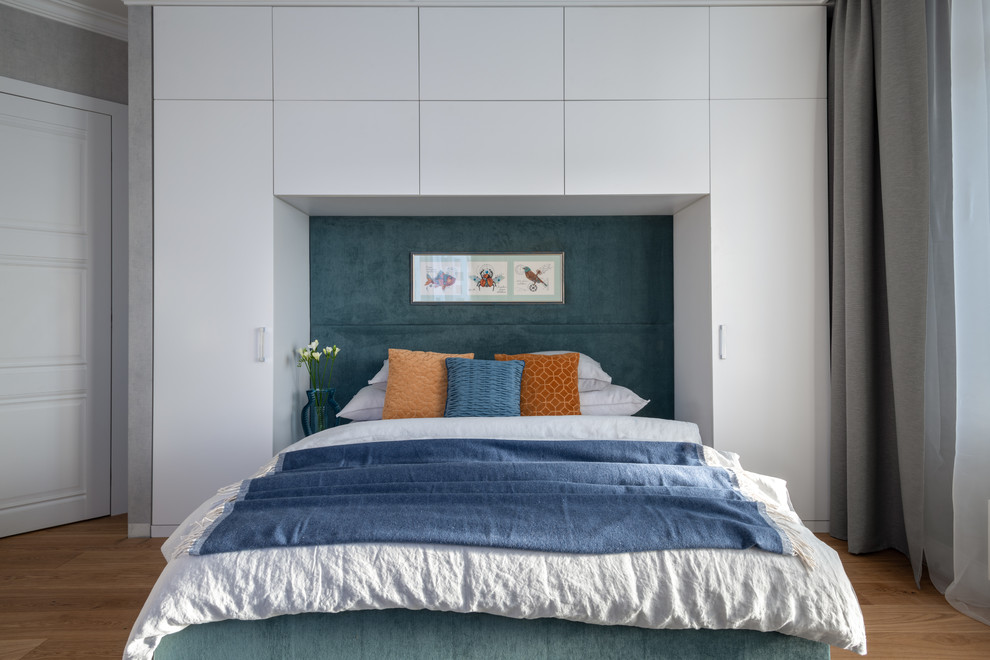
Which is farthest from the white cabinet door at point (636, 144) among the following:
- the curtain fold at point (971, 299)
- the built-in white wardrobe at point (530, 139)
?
the curtain fold at point (971, 299)

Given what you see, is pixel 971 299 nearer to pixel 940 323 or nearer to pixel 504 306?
pixel 940 323

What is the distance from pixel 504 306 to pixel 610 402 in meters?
0.83

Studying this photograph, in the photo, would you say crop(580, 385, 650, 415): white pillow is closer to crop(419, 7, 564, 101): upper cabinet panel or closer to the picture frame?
the picture frame

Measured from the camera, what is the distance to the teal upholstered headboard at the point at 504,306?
3566 millimetres

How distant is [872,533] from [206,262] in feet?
11.1

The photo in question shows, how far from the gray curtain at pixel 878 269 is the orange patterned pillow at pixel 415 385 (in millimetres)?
1921

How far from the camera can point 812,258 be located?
3.04 meters

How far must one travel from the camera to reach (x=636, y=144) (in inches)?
120

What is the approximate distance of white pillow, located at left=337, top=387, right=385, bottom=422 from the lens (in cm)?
323

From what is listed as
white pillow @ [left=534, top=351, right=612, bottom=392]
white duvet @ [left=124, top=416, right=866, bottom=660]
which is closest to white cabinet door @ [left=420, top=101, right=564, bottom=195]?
white pillow @ [left=534, top=351, right=612, bottom=392]

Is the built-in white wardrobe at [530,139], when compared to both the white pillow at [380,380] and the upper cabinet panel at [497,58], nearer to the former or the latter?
the upper cabinet panel at [497,58]

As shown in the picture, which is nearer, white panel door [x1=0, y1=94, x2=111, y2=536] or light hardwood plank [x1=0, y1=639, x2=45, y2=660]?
light hardwood plank [x1=0, y1=639, x2=45, y2=660]

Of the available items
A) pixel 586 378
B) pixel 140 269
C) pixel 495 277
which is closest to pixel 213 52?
pixel 140 269

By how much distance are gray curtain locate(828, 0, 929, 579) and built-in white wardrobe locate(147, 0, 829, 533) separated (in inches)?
4.7
